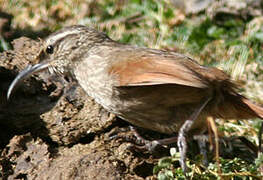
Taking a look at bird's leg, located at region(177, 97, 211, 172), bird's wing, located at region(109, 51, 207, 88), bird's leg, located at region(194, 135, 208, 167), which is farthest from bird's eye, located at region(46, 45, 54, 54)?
bird's leg, located at region(194, 135, 208, 167)

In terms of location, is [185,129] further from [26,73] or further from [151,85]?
[26,73]

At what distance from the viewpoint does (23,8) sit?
7188 millimetres

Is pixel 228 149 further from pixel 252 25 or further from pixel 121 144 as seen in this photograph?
pixel 252 25

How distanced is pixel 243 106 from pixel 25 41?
2.32m

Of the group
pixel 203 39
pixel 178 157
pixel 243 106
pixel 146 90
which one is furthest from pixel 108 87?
pixel 203 39

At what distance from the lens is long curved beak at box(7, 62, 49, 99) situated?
407 centimetres

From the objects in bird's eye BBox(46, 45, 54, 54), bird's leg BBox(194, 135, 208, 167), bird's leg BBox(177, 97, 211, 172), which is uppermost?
bird's eye BBox(46, 45, 54, 54)

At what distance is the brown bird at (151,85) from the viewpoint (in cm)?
376

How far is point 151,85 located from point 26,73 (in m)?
1.17

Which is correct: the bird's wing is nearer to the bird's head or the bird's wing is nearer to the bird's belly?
the bird's belly

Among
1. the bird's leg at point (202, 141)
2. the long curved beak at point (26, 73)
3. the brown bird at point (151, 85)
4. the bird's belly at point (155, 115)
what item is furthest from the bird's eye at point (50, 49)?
the bird's leg at point (202, 141)

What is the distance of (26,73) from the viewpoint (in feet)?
13.6

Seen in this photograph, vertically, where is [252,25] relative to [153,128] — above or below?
above

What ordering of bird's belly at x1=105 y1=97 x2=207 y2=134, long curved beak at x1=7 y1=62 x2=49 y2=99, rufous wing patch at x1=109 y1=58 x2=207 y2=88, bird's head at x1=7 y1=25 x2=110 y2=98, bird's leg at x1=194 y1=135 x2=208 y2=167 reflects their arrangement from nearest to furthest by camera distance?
rufous wing patch at x1=109 y1=58 x2=207 y2=88 < bird's belly at x1=105 y1=97 x2=207 y2=134 < long curved beak at x1=7 y1=62 x2=49 y2=99 < bird's leg at x1=194 y1=135 x2=208 y2=167 < bird's head at x1=7 y1=25 x2=110 y2=98
